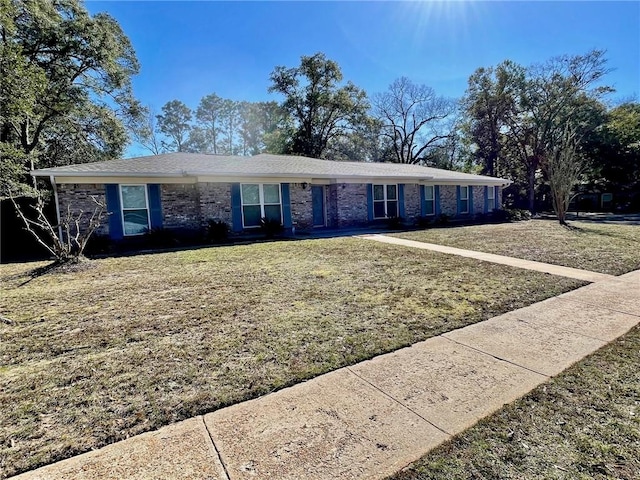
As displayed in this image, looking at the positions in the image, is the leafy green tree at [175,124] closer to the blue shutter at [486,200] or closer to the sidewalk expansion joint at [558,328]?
the blue shutter at [486,200]

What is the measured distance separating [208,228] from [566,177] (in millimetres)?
16711

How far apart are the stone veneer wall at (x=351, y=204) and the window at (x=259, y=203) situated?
2.99 metres

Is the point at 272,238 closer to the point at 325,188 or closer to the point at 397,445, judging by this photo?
the point at 325,188

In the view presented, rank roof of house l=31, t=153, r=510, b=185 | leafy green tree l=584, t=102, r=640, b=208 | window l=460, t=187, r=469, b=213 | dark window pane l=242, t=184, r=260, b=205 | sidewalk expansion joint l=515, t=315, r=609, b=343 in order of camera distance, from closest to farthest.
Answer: sidewalk expansion joint l=515, t=315, r=609, b=343
roof of house l=31, t=153, r=510, b=185
dark window pane l=242, t=184, r=260, b=205
window l=460, t=187, r=469, b=213
leafy green tree l=584, t=102, r=640, b=208

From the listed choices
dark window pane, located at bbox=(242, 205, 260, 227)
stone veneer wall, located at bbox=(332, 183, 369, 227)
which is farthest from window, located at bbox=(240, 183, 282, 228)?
stone veneer wall, located at bbox=(332, 183, 369, 227)

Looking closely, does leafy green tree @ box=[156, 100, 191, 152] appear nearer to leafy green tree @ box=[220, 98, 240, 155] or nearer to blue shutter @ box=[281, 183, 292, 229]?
leafy green tree @ box=[220, 98, 240, 155]

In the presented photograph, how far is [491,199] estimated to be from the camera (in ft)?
71.9

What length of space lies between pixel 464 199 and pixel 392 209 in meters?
6.02

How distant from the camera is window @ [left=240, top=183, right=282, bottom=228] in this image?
12.8 meters

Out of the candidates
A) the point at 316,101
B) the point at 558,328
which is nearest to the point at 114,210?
the point at 558,328

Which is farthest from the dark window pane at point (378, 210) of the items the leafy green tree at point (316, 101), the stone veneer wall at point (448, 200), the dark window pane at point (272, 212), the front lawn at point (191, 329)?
the leafy green tree at point (316, 101)

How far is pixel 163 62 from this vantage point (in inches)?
794

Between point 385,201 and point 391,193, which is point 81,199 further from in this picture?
point 391,193

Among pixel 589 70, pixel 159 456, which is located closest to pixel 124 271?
pixel 159 456
